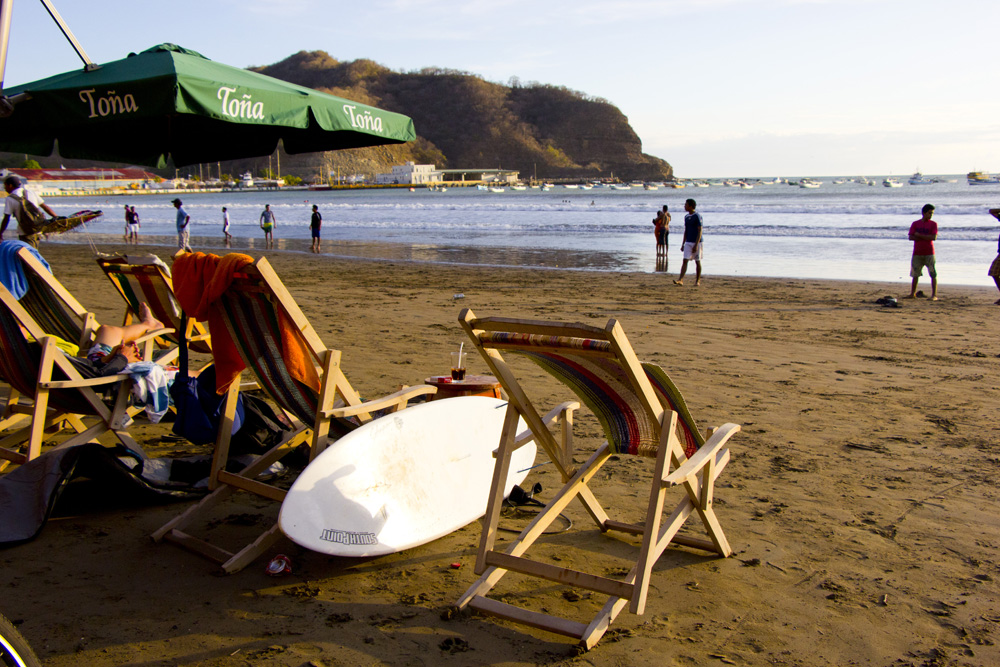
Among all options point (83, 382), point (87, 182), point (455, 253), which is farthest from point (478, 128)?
point (83, 382)

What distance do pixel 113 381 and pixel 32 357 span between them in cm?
40

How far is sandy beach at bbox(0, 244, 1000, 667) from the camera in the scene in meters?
2.31

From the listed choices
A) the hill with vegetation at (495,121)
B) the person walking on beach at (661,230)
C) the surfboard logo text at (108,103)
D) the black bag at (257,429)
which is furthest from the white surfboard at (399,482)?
the hill with vegetation at (495,121)

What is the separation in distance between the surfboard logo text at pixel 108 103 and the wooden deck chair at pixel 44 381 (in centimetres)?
106

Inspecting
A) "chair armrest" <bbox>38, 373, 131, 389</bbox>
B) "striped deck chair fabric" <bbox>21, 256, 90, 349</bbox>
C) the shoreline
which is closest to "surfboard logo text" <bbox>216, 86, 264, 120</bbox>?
"striped deck chair fabric" <bbox>21, 256, 90, 349</bbox>

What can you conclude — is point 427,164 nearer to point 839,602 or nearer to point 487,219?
point 487,219

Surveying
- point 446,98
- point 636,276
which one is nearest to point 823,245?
point 636,276

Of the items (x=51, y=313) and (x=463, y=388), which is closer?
(x=463, y=388)

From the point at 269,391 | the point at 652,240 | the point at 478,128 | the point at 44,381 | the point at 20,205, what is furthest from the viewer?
the point at 478,128

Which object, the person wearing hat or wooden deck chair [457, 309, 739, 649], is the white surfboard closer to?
wooden deck chair [457, 309, 739, 649]

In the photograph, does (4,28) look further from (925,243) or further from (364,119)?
(925,243)

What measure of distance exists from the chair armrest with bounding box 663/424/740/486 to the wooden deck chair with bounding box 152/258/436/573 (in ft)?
4.03

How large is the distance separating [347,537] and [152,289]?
240cm

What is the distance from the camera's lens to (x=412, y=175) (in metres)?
114
